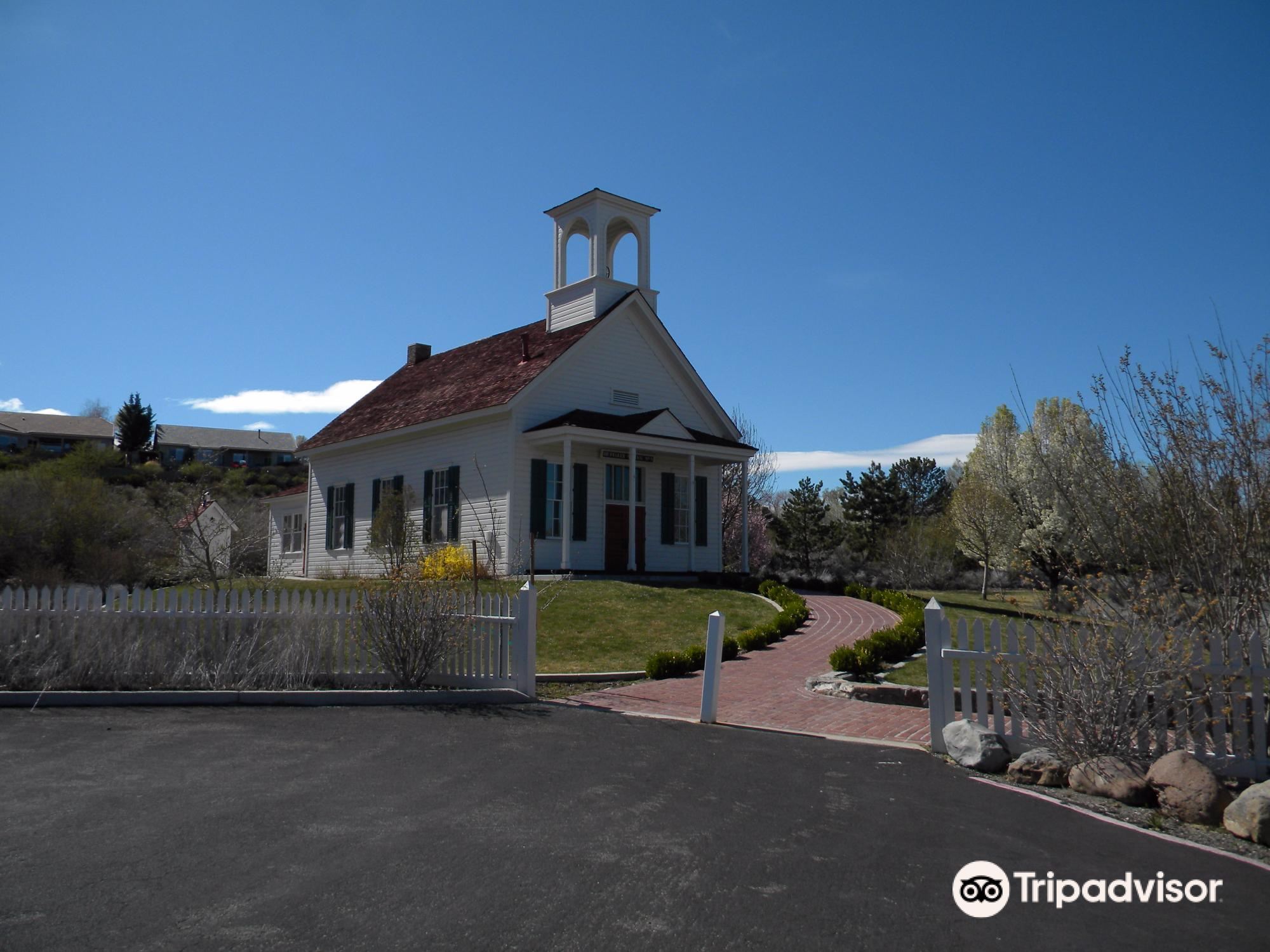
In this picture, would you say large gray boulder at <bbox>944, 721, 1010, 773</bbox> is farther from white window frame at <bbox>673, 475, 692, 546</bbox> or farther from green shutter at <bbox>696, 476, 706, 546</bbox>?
green shutter at <bbox>696, 476, 706, 546</bbox>

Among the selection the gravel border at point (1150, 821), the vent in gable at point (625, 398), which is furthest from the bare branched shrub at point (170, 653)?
the vent in gable at point (625, 398)

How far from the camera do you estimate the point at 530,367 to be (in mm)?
23484

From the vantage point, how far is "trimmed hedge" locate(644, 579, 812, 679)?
12227 millimetres

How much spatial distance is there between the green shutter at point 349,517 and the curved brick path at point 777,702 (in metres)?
16.0

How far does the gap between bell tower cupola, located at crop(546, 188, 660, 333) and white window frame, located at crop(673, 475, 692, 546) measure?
16.2ft

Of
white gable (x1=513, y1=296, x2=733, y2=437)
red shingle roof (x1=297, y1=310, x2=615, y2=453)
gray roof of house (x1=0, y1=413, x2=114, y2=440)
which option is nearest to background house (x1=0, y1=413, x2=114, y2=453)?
gray roof of house (x1=0, y1=413, x2=114, y2=440)

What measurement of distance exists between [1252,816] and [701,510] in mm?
20442

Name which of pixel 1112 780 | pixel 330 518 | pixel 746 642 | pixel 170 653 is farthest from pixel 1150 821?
pixel 330 518

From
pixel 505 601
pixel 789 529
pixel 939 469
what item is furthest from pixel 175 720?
pixel 939 469

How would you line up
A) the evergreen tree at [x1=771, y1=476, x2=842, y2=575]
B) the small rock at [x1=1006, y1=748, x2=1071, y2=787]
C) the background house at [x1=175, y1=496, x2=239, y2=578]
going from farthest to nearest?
the evergreen tree at [x1=771, y1=476, x2=842, y2=575]
the background house at [x1=175, y1=496, x2=239, y2=578]
the small rock at [x1=1006, y1=748, x2=1071, y2=787]

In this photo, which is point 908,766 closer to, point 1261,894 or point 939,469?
point 1261,894

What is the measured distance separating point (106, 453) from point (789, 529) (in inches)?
1368

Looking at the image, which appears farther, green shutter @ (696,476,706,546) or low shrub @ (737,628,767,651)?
green shutter @ (696,476,706,546)

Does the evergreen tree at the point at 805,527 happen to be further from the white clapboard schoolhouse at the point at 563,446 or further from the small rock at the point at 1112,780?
the small rock at the point at 1112,780
